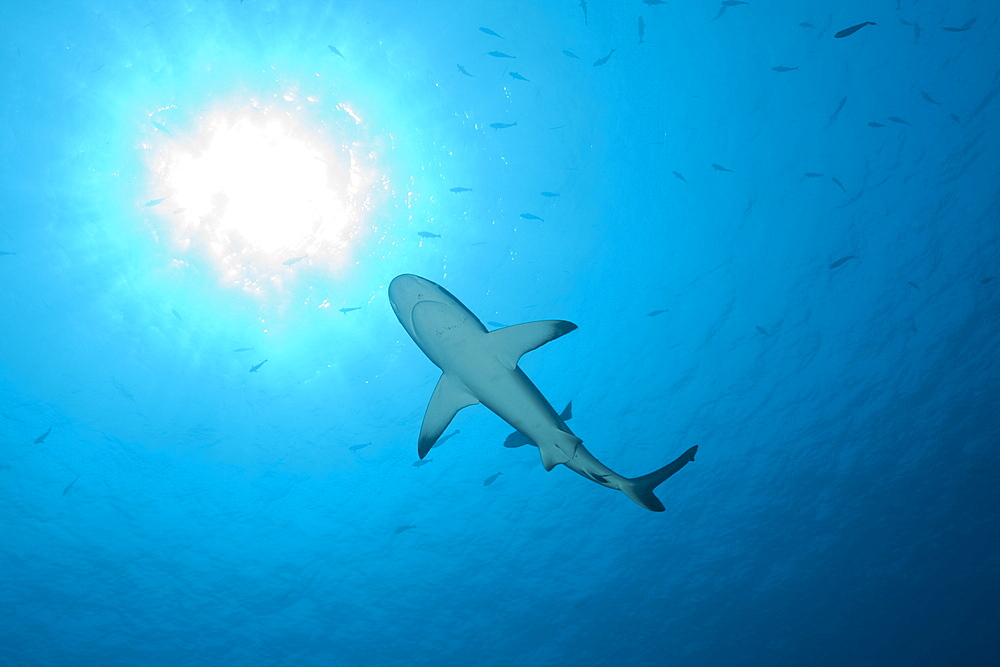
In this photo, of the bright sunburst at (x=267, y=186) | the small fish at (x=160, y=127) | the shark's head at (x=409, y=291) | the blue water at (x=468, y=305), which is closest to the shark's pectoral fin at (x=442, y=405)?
the shark's head at (x=409, y=291)

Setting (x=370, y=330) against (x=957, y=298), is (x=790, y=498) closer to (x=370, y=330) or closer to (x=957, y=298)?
(x=957, y=298)

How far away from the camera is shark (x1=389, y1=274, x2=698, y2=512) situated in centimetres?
412

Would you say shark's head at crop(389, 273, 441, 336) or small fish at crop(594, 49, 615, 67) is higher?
small fish at crop(594, 49, 615, 67)

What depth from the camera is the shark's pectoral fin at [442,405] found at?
4.77 m

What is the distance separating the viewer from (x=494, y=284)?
11305 millimetres

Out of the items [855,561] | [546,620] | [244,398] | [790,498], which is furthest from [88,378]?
[855,561]

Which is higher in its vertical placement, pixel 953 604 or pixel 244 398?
pixel 244 398

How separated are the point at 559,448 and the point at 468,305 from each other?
7.33m

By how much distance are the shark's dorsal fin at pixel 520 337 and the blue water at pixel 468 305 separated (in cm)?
624

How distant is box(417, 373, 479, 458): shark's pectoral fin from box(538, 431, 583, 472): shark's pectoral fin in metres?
0.81

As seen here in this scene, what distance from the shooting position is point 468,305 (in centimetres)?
1167

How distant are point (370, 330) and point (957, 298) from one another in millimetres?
17082

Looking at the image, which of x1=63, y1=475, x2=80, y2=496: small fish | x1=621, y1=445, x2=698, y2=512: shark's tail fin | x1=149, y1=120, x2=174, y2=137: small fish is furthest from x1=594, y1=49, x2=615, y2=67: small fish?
x1=63, y1=475, x2=80, y2=496: small fish

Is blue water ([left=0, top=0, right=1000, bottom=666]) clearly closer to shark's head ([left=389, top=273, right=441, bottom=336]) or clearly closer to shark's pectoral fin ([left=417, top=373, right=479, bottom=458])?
shark's pectoral fin ([left=417, top=373, right=479, bottom=458])
